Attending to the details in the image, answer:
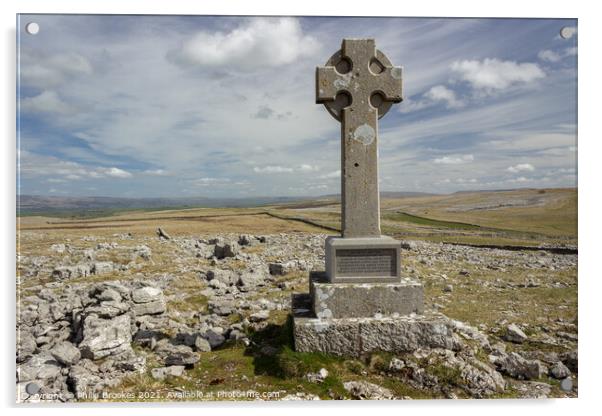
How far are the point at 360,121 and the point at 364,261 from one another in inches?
96.1

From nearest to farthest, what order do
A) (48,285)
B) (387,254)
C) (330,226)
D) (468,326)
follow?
1. (387,254)
2. (468,326)
3. (48,285)
4. (330,226)

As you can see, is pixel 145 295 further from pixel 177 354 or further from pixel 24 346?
pixel 177 354

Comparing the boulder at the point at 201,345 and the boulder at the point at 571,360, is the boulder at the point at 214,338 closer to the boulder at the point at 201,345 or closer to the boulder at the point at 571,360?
the boulder at the point at 201,345

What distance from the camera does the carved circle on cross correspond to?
6.57 metres

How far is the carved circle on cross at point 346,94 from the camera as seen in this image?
6574 mm

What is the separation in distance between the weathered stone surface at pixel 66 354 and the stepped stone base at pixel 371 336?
369 cm

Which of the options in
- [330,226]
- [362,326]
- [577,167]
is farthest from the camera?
[330,226]

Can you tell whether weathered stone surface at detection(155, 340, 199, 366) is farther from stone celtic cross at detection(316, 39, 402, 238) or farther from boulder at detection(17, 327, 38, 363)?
stone celtic cross at detection(316, 39, 402, 238)

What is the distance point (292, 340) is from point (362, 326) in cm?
124

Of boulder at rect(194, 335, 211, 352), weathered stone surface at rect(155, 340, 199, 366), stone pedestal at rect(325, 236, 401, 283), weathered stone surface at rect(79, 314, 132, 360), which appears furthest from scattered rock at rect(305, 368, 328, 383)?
weathered stone surface at rect(79, 314, 132, 360)

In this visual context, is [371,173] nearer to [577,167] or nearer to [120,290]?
[577,167]

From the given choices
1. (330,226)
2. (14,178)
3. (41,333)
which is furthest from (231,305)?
(330,226)

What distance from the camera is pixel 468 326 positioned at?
784cm

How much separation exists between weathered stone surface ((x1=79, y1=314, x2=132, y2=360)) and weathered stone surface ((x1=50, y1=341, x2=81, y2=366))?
0.16m
